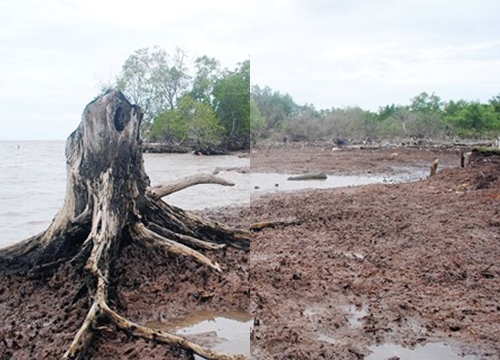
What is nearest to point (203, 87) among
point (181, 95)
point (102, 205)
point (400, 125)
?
point (181, 95)

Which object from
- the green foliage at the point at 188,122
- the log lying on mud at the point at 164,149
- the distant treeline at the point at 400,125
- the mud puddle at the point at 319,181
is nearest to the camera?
the mud puddle at the point at 319,181

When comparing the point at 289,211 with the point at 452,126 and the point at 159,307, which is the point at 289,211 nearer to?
the point at 159,307

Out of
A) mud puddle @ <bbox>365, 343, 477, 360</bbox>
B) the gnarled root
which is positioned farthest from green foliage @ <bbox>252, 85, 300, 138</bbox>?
mud puddle @ <bbox>365, 343, 477, 360</bbox>

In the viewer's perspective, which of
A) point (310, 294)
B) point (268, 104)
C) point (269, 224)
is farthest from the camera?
point (268, 104)

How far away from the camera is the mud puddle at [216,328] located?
2.99 metres

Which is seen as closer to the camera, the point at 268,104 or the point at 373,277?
the point at 373,277

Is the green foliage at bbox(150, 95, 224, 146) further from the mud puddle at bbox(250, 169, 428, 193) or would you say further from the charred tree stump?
the charred tree stump

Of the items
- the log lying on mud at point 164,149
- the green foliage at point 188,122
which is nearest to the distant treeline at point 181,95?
the green foliage at point 188,122

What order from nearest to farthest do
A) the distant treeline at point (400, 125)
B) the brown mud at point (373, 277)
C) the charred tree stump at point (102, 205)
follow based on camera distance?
the brown mud at point (373, 277)
the charred tree stump at point (102, 205)
the distant treeline at point (400, 125)

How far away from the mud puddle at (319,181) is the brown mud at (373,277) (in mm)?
3312

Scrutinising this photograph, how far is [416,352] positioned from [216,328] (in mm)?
1175

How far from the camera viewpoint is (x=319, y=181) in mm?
14141

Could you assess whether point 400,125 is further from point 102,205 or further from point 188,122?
point 102,205

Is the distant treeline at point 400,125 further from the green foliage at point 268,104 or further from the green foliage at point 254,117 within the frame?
the green foliage at point 254,117
